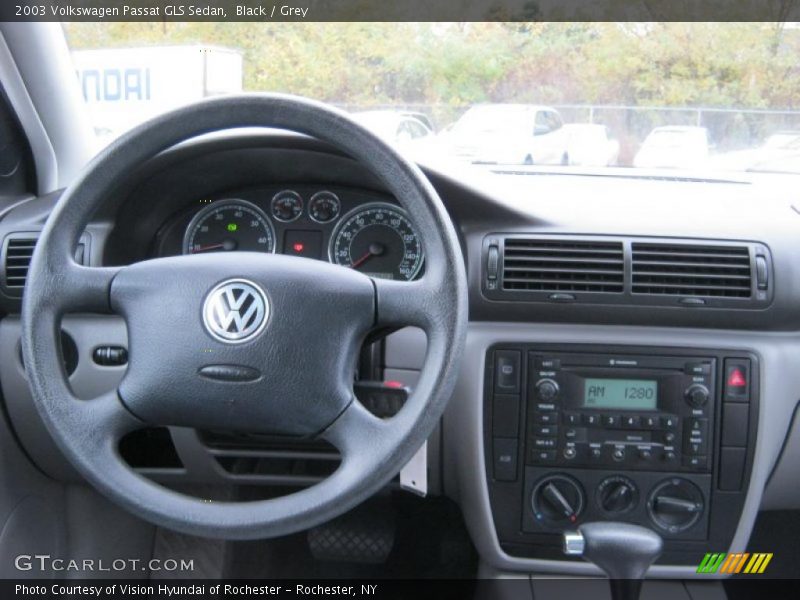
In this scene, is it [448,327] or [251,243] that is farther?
[251,243]

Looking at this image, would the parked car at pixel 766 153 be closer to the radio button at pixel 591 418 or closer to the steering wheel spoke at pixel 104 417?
the radio button at pixel 591 418

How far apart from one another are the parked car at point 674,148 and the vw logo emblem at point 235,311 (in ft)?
3.60

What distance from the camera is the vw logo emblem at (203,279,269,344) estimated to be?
130 centimetres

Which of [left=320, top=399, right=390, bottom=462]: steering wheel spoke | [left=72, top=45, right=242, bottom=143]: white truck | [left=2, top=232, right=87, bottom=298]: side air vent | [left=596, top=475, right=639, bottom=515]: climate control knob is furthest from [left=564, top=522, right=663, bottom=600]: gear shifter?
[left=2, top=232, right=87, bottom=298]: side air vent

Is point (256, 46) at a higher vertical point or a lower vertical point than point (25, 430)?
higher

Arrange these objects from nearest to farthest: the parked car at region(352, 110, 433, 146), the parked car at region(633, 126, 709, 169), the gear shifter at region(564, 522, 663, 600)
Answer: the gear shifter at region(564, 522, 663, 600), the parked car at region(352, 110, 433, 146), the parked car at region(633, 126, 709, 169)

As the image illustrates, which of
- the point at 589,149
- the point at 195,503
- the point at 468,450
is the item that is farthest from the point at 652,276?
the point at 195,503

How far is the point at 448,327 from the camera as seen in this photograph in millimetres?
1277

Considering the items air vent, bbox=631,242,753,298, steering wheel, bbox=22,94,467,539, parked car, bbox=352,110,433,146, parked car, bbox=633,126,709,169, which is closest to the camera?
steering wheel, bbox=22,94,467,539

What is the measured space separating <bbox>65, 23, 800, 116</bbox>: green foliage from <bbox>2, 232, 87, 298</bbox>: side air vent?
1.74ft

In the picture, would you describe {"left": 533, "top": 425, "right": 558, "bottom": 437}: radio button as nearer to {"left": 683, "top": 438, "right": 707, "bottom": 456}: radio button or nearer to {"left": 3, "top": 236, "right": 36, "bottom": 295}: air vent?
{"left": 683, "top": 438, "right": 707, "bottom": 456}: radio button

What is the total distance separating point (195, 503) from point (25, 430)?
3.10 ft
